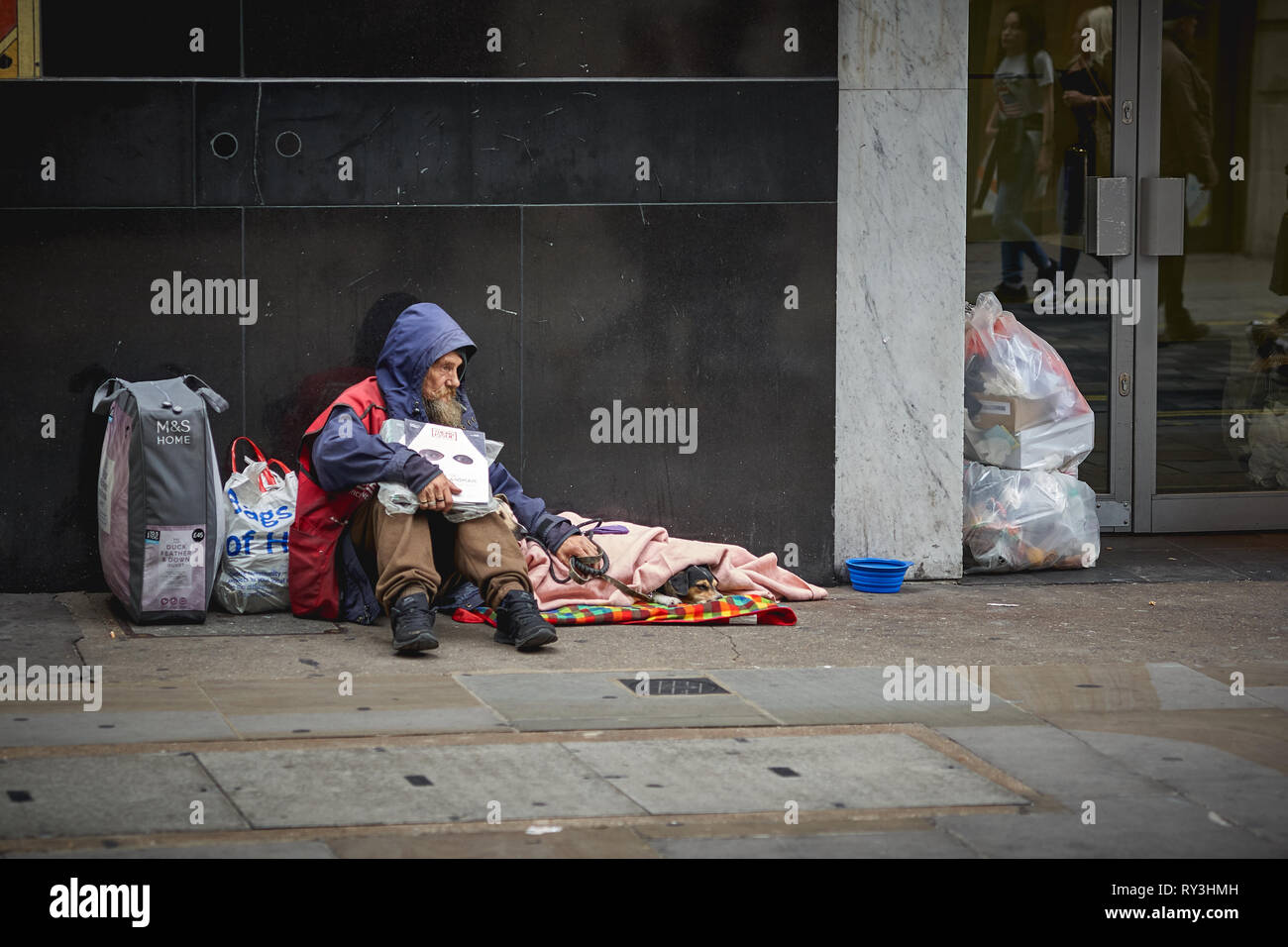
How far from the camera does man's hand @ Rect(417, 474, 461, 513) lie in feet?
21.5

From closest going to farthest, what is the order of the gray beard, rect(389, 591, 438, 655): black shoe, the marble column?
rect(389, 591, 438, 655): black shoe
the gray beard
the marble column

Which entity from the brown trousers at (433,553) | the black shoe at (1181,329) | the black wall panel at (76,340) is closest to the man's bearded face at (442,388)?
the brown trousers at (433,553)

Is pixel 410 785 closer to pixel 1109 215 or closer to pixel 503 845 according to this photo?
pixel 503 845

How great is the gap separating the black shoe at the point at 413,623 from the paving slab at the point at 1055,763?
1.96 metres

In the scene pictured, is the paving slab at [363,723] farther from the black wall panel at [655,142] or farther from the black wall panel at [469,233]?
the black wall panel at [655,142]

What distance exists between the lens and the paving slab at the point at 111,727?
514cm

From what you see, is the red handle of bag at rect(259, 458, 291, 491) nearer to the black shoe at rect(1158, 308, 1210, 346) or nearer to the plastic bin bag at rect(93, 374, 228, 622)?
the plastic bin bag at rect(93, 374, 228, 622)

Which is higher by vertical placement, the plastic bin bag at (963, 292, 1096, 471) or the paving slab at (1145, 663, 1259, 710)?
the plastic bin bag at (963, 292, 1096, 471)

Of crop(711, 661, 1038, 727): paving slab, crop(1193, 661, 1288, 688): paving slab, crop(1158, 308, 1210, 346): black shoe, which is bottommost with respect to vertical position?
crop(1193, 661, 1288, 688): paving slab

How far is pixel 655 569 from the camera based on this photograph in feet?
24.0

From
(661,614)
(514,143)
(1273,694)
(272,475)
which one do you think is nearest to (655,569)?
(661,614)

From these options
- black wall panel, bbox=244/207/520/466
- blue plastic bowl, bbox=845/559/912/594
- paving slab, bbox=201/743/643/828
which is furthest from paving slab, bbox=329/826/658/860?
blue plastic bowl, bbox=845/559/912/594

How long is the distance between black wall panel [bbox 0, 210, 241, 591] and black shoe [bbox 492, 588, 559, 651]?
1.72 m

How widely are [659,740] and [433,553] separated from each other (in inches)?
78.5
